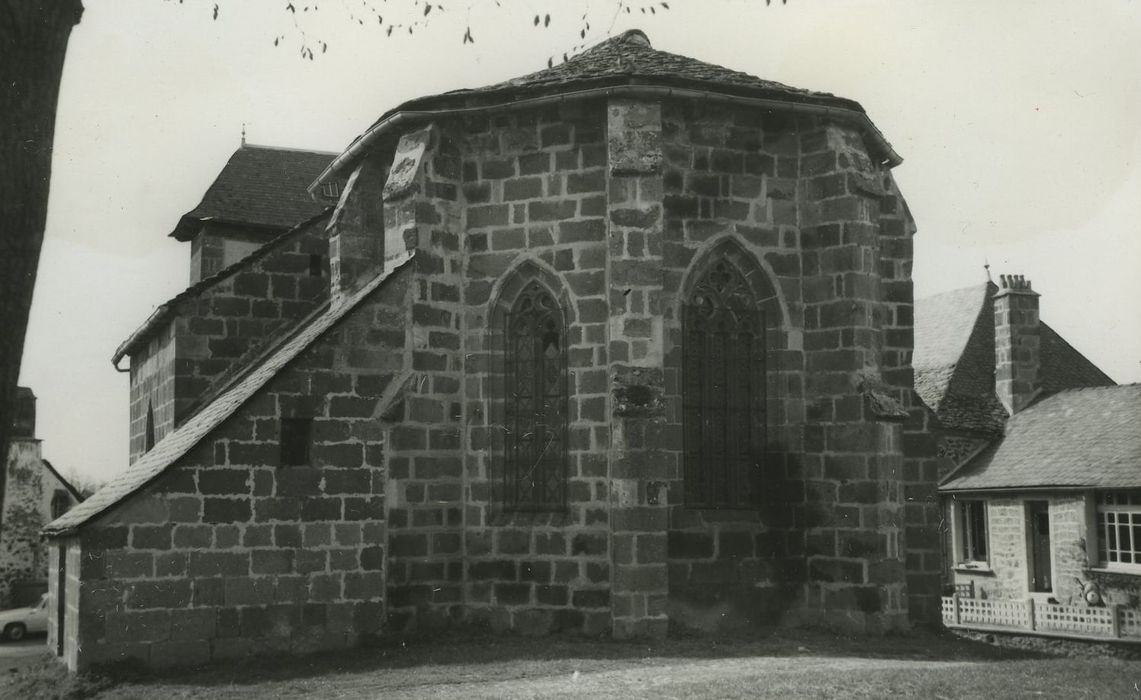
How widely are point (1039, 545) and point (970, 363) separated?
664 centimetres

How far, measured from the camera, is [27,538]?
132 ft

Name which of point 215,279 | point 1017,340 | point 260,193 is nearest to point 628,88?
point 215,279

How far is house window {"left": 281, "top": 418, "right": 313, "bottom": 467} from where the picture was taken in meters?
13.7

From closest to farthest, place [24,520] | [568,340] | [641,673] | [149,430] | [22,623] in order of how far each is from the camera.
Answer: [641,673]
[568,340]
[149,430]
[22,623]
[24,520]

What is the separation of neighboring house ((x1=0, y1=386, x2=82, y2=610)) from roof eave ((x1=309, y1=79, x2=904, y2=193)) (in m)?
28.6

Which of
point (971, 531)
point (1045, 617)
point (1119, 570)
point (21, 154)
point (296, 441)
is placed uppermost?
point (21, 154)

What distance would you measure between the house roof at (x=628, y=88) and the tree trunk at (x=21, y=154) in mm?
9430

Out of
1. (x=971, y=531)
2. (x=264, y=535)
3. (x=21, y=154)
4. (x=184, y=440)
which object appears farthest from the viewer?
(x=971, y=531)

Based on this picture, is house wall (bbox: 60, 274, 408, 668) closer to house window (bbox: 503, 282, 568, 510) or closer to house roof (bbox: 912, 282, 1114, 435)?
house window (bbox: 503, 282, 568, 510)

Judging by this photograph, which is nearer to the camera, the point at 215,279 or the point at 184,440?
the point at 184,440

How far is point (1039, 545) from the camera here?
3098 centimetres

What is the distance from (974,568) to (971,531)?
1159 millimetres

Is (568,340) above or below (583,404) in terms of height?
above

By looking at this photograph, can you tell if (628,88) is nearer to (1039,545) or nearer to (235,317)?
(235,317)
